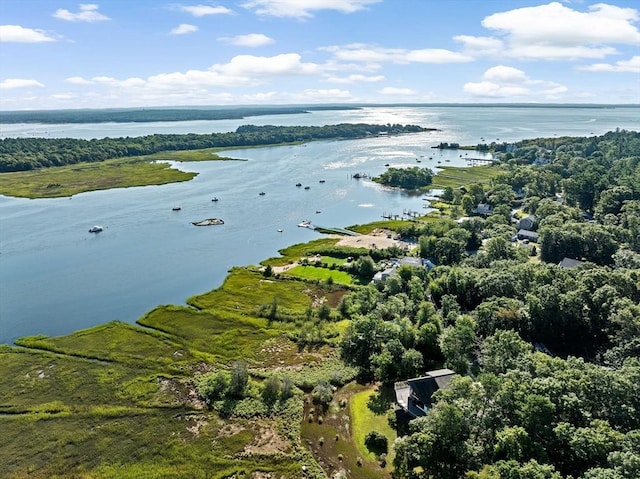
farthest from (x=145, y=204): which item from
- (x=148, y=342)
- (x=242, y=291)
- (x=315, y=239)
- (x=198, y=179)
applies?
(x=148, y=342)

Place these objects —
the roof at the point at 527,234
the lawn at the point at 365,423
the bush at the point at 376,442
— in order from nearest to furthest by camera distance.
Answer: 1. the bush at the point at 376,442
2. the lawn at the point at 365,423
3. the roof at the point at 527,234

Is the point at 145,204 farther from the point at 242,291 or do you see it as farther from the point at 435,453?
the point at 435,453

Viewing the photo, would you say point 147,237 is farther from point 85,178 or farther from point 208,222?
point 85,178

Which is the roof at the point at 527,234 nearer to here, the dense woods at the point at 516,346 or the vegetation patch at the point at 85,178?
the dense woods at the point at 516,346

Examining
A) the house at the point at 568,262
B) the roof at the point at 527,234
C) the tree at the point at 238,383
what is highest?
the roof at the point at 527,234

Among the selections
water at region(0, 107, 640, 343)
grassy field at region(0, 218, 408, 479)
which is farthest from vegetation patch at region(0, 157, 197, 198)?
grassy field at region(0, 218, 408, 479)

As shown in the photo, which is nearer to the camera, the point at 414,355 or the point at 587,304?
the point at 414,355

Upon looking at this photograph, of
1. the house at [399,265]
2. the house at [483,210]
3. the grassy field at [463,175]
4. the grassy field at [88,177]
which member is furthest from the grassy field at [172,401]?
the grassy field at [463,175]
